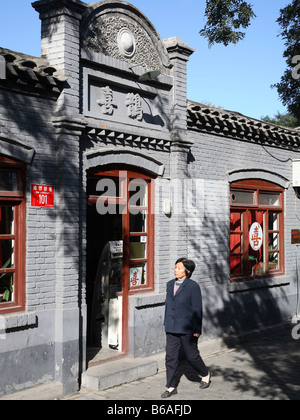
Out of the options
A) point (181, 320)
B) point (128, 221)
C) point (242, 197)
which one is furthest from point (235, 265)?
point (181, 320)

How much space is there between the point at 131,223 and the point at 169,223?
889 millimetres

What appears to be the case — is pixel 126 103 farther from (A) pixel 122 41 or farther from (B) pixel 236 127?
(B) pixel 236 127

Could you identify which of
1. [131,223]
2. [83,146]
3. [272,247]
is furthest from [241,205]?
[83,146]

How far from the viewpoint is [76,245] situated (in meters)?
7.94

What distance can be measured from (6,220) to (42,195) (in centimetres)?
59

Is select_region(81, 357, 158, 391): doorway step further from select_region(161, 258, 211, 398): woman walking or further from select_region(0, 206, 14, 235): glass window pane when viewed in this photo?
select_region(0, 206, 14, 235): glass window pane

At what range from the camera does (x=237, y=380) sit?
27.3 ft

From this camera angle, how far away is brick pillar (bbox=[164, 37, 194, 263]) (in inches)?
393

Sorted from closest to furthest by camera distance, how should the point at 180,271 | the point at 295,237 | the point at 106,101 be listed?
the point at 180,271, the point at 106,101, the point at 295,237

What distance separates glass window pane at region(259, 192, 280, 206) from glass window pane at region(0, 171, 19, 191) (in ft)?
22.6

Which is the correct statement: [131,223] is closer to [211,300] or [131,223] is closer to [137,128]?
[137,128]

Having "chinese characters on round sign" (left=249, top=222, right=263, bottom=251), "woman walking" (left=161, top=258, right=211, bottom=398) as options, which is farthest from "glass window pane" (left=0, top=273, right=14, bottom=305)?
"chinese characters on round sign" (left=249, top=222, right=263, bottom=251)

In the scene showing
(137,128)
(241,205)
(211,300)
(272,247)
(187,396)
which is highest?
(137,128)

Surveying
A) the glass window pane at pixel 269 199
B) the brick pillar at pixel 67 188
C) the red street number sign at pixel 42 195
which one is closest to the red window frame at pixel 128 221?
the brick pillar at pixel 67 188
